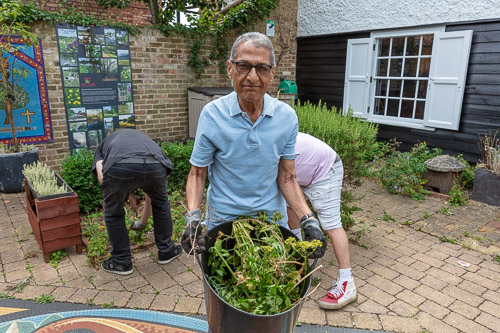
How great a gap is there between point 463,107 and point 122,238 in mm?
6258

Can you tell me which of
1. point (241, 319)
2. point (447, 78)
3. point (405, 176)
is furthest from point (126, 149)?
point (447, 78)

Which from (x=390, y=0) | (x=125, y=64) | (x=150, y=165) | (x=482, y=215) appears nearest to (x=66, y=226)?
(x=150, y=165)

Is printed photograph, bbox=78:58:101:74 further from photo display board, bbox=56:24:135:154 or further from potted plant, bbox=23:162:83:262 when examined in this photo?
potted plant, bbox=23:162:83:262

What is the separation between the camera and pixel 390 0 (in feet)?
24.2

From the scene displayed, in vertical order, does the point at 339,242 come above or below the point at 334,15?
below

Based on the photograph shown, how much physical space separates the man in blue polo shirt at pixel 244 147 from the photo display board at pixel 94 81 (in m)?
5.30

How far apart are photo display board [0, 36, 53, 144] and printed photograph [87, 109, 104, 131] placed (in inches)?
25.4

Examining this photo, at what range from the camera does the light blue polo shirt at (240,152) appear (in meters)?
1.86

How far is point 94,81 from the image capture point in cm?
645

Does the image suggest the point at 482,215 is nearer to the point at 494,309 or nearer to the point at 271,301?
the point at 494,309

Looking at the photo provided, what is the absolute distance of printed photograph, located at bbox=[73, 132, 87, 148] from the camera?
649cm

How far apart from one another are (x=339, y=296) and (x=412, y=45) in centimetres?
622

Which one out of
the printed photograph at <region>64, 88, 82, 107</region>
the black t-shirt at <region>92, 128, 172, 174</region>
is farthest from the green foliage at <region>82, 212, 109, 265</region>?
the printed photograph at <region>64, 88, 82, 107</region>

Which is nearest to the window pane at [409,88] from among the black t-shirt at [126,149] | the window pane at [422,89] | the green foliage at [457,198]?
the window pane at [422,89]
